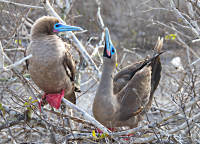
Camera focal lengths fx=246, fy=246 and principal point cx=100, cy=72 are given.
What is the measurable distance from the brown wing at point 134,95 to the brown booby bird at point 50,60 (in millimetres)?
889

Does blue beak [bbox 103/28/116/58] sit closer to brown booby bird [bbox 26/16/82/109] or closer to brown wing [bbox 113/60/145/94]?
brown booby bird [bbox 26/16/82/109]

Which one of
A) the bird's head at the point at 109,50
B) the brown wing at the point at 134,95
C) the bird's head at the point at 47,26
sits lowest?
the brown wing at the point at 134,95

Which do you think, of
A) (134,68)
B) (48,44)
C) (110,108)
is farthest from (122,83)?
(48,44)

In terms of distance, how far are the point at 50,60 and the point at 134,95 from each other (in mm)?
1474

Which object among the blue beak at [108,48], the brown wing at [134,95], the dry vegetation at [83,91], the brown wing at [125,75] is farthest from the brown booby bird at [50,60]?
the brown wing at [125,75]

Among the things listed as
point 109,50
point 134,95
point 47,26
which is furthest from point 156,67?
point 47,26

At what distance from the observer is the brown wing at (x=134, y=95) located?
12.3 ft

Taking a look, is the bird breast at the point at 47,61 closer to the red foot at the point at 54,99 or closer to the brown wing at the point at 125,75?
the red foot at the point at 54,99

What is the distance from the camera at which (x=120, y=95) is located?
392 cm

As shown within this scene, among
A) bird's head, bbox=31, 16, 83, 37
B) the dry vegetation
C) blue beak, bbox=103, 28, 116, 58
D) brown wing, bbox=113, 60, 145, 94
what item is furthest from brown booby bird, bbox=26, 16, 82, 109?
brown wing, bbox=113, 60, 145, 94

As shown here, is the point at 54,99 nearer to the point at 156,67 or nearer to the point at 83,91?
the point at 83,91

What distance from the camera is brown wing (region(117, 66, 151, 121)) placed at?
3.76 m

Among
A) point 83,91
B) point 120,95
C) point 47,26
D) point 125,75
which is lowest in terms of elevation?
point 83,91

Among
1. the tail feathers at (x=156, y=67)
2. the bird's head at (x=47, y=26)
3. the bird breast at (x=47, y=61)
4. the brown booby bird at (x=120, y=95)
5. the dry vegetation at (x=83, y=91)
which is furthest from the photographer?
the tail feathers at (x=156, y=67)
